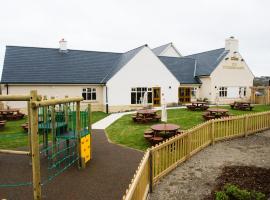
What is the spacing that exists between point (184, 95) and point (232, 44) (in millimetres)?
10046

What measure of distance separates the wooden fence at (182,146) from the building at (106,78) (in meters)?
9.11

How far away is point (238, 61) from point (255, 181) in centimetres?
3022

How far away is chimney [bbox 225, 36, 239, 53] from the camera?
115 ft

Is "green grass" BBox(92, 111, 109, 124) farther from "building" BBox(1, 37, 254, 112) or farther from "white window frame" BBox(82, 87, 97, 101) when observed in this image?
"white window frame" BBox(82, 87, 97, 101)

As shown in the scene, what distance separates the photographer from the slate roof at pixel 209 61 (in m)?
34.1

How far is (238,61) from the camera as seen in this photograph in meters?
35.6

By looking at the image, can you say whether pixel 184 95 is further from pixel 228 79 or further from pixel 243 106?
pixel 243 106

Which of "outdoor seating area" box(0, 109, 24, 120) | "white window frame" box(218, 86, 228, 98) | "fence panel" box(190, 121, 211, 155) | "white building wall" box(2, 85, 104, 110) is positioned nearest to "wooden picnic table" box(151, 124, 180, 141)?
"fence panel" box(190, 121, 211, 155)

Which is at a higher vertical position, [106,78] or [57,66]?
[57,66]

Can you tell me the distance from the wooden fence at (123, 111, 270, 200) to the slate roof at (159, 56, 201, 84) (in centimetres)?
1718

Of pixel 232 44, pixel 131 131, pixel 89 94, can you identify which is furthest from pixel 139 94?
pixel 232 44

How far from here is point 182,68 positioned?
35688 millimetres

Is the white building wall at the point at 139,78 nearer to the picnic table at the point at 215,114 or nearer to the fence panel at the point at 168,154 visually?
the picnic table at the point at 215,114

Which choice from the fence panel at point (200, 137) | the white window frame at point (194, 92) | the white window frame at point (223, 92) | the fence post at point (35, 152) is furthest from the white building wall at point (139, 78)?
the fence post at point (35, 152)
